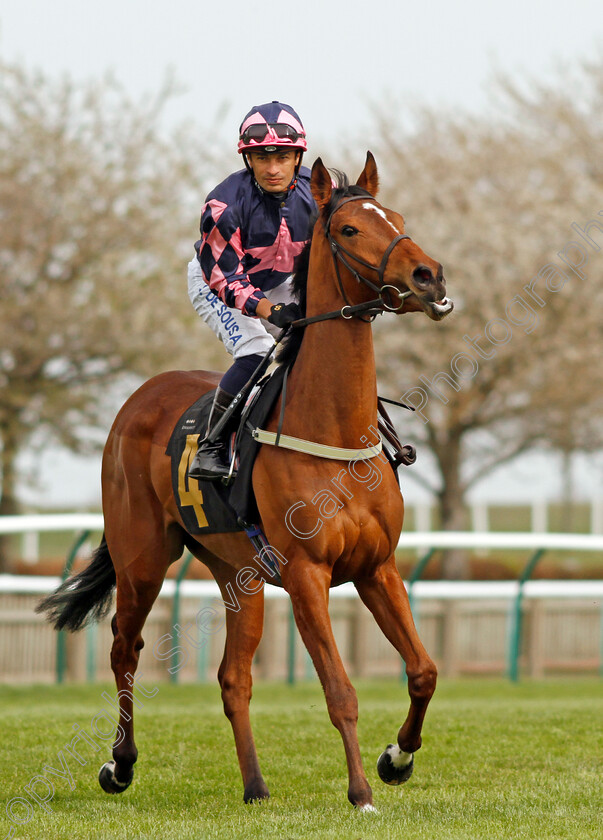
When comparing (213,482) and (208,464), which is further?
(213,482)

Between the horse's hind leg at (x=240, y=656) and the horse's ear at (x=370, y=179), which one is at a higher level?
the horse's ear at (x=370, y=179)

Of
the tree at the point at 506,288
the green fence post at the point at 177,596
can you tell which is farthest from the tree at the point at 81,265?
the green fence post at the point at 177,596

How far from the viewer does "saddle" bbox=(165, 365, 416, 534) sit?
4754mm

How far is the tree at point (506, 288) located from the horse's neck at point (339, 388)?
545 inches

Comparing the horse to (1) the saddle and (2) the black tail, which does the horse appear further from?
(2) the black tail

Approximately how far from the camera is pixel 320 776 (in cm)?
530

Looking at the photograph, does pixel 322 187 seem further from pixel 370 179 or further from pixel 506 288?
pixel 506 288

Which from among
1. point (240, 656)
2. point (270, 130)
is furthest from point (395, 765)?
point (270, 130)

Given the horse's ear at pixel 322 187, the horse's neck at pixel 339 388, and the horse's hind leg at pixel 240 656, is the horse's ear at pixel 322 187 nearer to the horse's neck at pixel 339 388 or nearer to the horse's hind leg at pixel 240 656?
the horse's neck at pixel 339 388

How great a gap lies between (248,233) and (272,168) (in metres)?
0.30

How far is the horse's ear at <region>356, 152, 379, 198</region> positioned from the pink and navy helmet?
405mm

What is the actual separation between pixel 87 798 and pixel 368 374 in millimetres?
2252

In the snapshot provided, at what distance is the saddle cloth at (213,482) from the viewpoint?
475 cm

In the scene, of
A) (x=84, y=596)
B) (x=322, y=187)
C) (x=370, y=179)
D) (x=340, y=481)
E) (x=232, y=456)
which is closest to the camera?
(x=340, y=481)
